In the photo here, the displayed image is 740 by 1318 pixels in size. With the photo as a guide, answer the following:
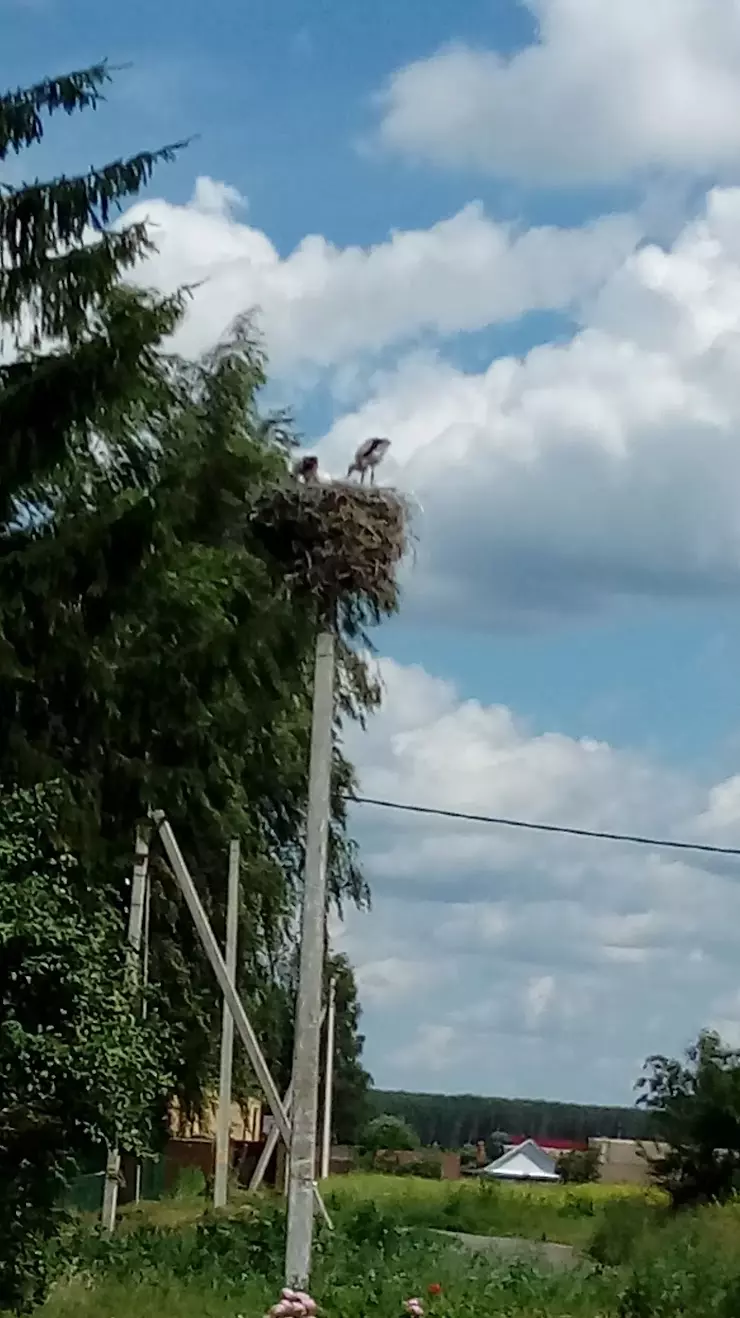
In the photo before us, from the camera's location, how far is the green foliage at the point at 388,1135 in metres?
85.8

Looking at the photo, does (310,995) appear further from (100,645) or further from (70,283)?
(70,283)

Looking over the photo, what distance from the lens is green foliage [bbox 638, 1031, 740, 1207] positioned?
29.6m

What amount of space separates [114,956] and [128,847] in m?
6.89

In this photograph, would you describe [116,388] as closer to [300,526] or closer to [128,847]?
[300,526]

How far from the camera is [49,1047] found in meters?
14.0

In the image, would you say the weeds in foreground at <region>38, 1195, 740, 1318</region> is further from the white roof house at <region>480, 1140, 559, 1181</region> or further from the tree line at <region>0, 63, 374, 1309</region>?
the white roof house at <region>480, 1140, 559, 1181</region>

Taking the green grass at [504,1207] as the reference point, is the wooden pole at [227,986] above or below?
above

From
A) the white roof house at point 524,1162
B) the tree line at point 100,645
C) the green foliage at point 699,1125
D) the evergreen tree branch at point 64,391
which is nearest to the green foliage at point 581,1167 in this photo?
the white roof house at point 524,1162

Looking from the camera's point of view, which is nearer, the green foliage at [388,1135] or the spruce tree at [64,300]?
the spruce tree at [64,300]

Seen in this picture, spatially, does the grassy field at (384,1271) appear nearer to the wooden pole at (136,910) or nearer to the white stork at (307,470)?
the wooden pole at (136,910)

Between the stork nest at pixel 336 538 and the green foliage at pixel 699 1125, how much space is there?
53.0 ft

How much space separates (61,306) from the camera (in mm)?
17938

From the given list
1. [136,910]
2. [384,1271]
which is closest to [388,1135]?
[136,910]

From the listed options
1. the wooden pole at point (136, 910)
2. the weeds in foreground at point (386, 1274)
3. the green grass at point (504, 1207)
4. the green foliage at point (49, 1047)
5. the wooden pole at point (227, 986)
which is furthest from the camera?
the green grass at point (504, 1207)
